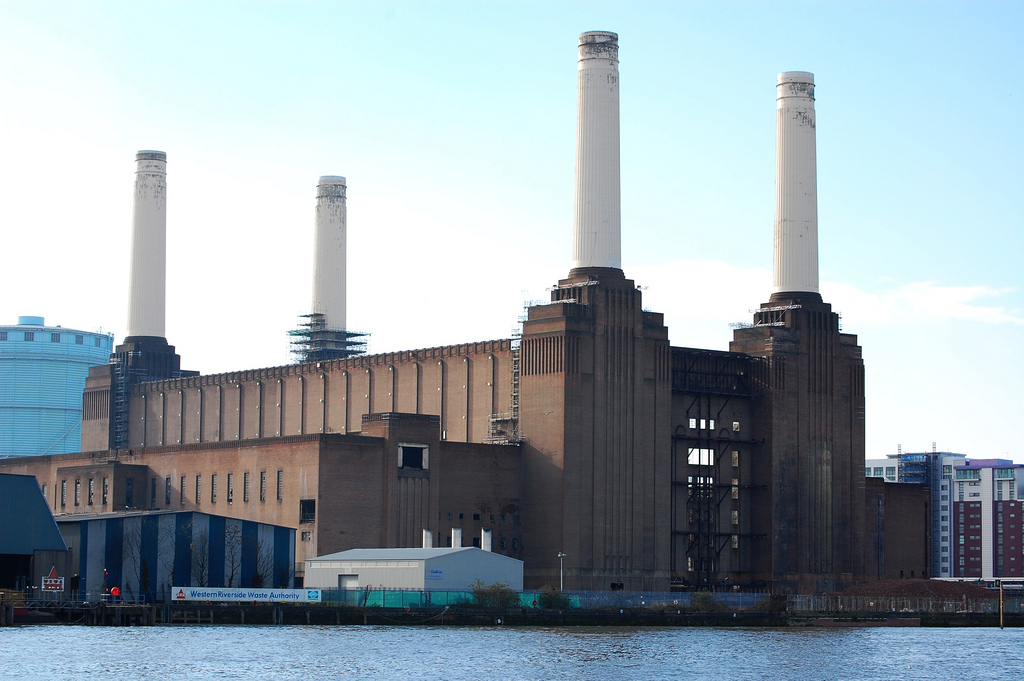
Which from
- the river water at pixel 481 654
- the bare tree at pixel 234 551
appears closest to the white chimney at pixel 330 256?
A: the bare tree at pixel 234 551

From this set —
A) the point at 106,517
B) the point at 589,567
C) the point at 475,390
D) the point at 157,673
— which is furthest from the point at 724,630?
the point at 157,673

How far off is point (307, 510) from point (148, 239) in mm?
43251

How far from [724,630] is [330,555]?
76.8 feet

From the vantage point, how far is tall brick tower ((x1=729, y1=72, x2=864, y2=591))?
4779 inches

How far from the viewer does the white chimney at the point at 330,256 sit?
488 feet

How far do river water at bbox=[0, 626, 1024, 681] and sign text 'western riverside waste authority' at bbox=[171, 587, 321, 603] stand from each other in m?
1.64

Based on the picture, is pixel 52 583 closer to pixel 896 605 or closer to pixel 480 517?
pixel 480 517

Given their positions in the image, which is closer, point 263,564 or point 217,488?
point 263,564

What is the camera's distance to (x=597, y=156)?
114 meters

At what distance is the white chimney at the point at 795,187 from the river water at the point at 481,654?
1360 inches

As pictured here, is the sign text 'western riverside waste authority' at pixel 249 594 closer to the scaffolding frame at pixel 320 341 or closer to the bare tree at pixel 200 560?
the bare tree at pixel 200 560

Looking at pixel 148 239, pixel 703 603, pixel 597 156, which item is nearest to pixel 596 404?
pixel 703 603

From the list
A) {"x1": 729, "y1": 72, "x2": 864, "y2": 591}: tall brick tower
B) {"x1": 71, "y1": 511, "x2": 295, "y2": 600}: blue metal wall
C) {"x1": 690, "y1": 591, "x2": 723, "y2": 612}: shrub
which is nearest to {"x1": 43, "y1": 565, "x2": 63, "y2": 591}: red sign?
{"x1": 71, "y1": 511, "x2": 295, "y2": 600}: blue metal wall

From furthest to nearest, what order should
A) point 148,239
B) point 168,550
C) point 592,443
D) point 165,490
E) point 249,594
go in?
point 148,239
point 165,490
point 592,443
point 168,550
point 249,594
